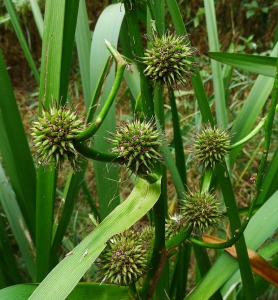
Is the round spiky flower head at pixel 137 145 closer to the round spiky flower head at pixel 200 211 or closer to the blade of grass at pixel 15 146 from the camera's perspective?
the round spiky flower head at pixel 200 211

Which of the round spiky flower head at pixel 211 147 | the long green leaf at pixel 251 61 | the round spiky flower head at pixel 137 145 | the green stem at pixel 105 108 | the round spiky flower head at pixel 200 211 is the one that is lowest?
the round spiky flower head at pixel 200 211

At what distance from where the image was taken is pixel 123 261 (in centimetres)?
71

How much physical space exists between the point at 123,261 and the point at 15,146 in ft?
1.56

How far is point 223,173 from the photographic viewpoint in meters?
0.89

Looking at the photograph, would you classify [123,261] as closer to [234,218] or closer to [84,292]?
[84,292]

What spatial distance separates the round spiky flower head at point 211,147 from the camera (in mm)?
806

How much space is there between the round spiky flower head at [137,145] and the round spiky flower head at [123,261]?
16 centimetres

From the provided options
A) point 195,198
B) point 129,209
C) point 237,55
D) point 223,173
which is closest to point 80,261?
point 129,209

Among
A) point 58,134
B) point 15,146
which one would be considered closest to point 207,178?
point 58,134

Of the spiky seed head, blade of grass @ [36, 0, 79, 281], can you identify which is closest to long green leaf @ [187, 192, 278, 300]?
the spiky seed head

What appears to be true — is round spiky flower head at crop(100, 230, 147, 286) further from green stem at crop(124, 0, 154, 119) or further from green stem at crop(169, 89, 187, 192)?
green stem at crop(169, 89, 187, 192)

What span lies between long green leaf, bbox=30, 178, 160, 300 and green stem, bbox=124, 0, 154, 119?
0.45 feet

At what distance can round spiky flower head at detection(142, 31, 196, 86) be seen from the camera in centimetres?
66

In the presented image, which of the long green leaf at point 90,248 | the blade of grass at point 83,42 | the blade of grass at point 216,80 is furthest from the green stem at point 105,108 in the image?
the blade of grass at point 216,80
